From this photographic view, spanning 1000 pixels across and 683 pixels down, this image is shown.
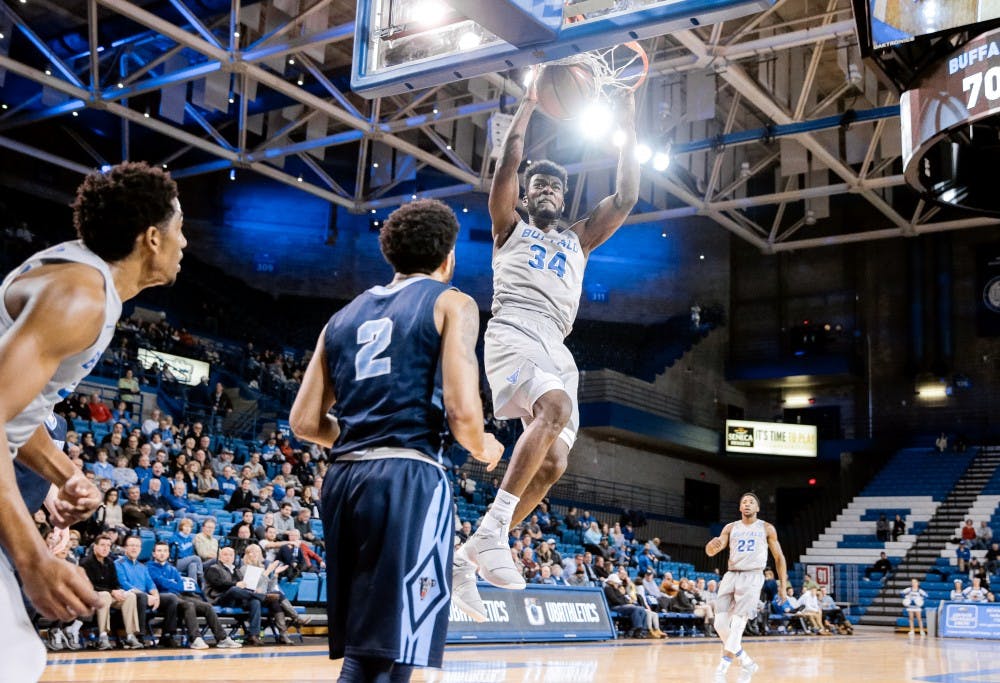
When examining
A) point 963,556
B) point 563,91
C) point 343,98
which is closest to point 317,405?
point 563,91

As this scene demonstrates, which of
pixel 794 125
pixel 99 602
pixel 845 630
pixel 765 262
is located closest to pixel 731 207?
pixel 794 125

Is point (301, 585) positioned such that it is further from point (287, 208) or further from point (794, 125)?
point (287, 208)

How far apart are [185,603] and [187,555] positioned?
1.25m

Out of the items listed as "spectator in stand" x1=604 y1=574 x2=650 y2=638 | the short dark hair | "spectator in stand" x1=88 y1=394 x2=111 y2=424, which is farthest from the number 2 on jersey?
"spectator in stand" x1=604 y1=574 x2=650 y2=638

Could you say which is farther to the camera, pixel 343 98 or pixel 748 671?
pixel 343 98

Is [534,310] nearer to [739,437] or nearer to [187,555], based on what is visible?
[187,555]

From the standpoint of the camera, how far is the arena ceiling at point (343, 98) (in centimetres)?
1662

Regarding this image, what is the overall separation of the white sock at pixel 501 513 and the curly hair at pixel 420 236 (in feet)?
4.98

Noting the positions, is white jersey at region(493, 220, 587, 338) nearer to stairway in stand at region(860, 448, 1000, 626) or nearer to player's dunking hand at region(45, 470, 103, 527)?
player's dunking hand at region(45, 470, 103, 527)

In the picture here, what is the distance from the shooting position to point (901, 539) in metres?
27.6

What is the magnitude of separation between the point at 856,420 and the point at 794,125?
53.3 feet

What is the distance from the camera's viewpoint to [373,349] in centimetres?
303

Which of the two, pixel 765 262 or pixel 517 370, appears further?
pixel 765 262

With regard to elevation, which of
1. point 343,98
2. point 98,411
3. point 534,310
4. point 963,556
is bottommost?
point 963,556
